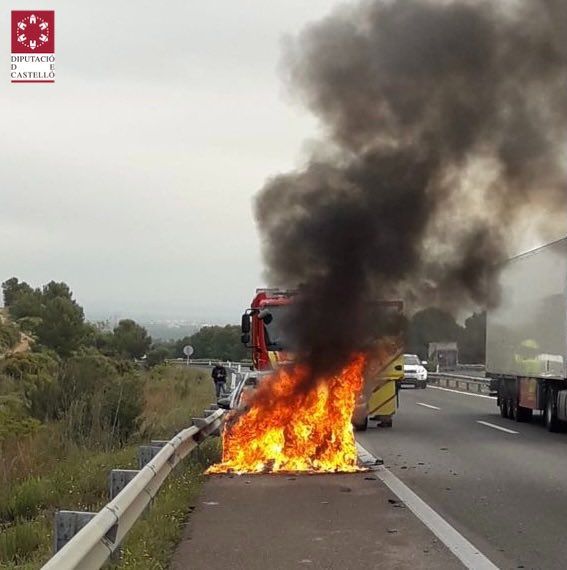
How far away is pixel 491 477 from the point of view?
33.5 ft

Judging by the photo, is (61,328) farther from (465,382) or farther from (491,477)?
(491,477)

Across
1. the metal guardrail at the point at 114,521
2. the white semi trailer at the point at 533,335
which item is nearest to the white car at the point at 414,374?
the white semi trailer at the point at 533,335

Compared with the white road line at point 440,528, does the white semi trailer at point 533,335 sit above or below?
above

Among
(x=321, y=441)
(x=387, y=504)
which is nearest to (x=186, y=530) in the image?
(x=387, y=504)

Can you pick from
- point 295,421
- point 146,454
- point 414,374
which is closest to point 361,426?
point 295,421

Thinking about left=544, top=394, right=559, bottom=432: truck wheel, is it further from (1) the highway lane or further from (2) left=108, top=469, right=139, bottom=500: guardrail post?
(2) left=108, top=469, right=139, bottom=500: guardrail post

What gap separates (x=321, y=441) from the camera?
10516 millimetres

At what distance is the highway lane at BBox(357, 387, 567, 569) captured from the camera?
664 cm

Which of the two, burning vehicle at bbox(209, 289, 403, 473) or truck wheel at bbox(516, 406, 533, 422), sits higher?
burning vehicle at bbox(209, 289, 403, 473)

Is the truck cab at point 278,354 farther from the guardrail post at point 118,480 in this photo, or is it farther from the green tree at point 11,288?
the green tree at point 11,288

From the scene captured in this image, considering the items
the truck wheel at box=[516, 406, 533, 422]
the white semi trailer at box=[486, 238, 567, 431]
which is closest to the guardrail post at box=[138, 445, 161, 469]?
the white semi trailer at box=[486, 238, 567, 431]

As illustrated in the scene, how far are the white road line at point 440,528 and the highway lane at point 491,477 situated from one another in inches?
3.3

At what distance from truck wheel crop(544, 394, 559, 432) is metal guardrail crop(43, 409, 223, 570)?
10.3 metres

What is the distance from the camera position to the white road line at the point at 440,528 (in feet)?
19.5
